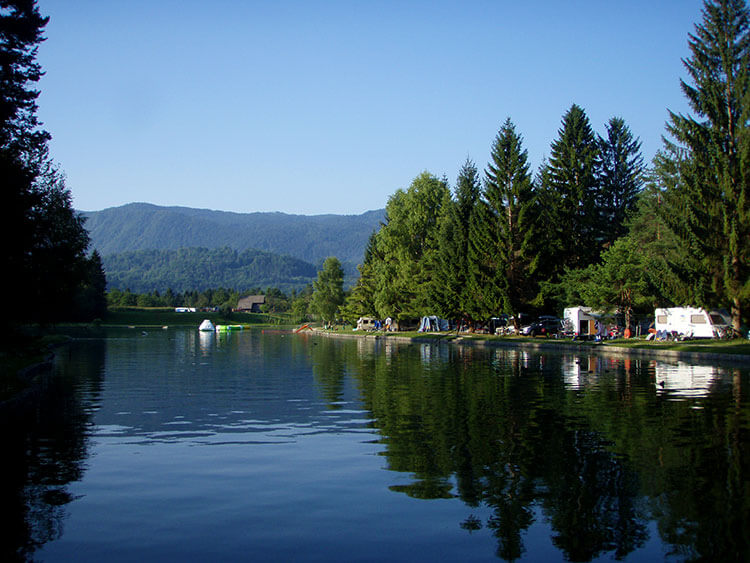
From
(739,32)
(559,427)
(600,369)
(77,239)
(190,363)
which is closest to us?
(559,427)

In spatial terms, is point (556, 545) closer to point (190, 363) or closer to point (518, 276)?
point (190, 363)

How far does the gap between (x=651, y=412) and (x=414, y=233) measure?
72.3 m

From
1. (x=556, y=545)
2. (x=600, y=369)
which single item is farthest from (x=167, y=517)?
(x=600, y=369)

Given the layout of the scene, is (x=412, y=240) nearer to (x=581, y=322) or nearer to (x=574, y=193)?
(x=574, y=193)

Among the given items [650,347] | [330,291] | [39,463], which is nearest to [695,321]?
[650,347]

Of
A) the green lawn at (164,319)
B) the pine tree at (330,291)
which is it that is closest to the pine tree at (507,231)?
the pine tree at (330,291)

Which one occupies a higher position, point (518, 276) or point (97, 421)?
point (518, 276)

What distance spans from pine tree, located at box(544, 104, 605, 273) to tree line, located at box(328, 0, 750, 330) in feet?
0.48

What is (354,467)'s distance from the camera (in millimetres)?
12703

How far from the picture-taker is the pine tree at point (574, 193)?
272 ft

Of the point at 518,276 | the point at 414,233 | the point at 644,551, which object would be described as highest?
the point at 414,233

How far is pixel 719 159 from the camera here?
47.8m

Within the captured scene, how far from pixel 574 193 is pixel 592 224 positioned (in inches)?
167

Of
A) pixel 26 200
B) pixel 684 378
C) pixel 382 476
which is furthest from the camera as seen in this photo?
pixel 684 378
